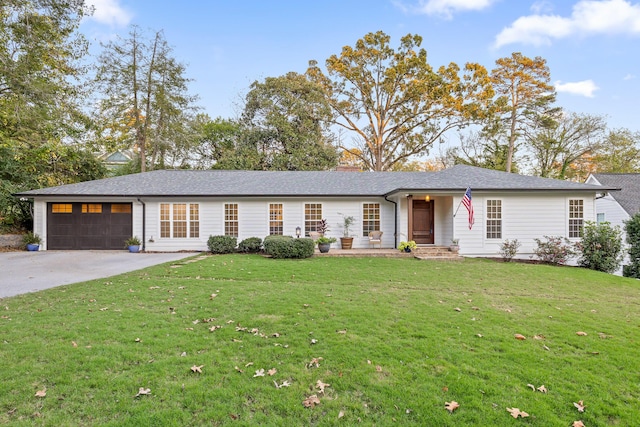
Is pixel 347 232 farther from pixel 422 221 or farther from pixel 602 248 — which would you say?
pixel 602 248

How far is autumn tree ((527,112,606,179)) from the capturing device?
26797mm

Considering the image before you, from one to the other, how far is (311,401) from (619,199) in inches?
871

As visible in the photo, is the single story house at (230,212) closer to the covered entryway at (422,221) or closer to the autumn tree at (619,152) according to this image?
the covered entryway at (422,221)

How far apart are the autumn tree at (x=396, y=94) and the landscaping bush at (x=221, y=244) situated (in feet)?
55.3

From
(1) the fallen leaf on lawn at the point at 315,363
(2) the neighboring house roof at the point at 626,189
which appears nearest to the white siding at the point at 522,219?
(2) the neighboring house roof at the point at 626,189

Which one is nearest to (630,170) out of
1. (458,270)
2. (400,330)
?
(458,270)

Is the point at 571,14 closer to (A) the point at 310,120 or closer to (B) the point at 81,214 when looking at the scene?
(A) the point at 310,120

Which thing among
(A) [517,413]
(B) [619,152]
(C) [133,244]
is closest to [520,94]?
(B) [619,152]

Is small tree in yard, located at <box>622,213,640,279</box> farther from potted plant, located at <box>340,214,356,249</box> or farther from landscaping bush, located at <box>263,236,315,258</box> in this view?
landscaping bush, located at <box>263,236,315,258</box>

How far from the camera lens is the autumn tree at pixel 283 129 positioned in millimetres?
24281

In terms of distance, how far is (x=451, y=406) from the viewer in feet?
8.70

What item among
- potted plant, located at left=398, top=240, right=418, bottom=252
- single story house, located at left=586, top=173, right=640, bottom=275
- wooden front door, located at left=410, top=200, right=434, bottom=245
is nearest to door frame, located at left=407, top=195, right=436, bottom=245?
wooden front door, located at left=410, top=200, right=434, bottom=245

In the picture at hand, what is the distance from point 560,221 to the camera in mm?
13219

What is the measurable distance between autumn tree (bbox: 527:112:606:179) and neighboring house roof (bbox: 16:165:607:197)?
54.0 feet
